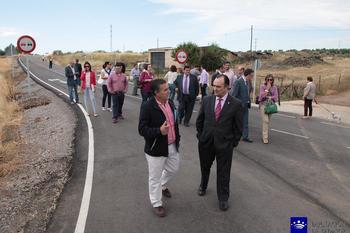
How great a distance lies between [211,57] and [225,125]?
115ft

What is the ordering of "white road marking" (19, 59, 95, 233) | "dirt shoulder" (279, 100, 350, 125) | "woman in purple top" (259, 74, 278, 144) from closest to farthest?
"white road marking" (19, 59, 95, 233)
"woman in purple top" (259, 74, 278, 144)
"dirt shoulder" (279, 100, 350, 125)

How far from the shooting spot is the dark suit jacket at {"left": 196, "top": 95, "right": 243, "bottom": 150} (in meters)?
5.81

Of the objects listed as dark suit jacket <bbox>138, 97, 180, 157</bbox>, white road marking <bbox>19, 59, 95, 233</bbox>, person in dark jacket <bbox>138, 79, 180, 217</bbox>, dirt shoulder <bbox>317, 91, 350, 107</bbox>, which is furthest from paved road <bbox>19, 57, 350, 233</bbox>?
dirt shoulder <bbox>317, 91, 350, 107</bbox>

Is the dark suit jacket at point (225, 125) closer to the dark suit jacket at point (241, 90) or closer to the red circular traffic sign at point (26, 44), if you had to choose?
the dark suit jacket at point (241, 90)

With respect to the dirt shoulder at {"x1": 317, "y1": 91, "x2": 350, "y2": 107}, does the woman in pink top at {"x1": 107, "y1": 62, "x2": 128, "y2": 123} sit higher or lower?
higher

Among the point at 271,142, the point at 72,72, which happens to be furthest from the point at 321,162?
the point at 72,72

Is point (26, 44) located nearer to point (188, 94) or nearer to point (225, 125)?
point (188, 94)

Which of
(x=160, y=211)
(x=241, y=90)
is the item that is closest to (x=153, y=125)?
(x=160, y=211)

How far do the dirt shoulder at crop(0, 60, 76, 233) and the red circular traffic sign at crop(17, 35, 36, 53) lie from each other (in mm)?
3803

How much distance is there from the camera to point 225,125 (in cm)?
582

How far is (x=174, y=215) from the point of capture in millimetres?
5688

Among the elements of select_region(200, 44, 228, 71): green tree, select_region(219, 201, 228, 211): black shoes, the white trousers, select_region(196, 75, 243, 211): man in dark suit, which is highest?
select_region(200, 44, 228, 71): green tree

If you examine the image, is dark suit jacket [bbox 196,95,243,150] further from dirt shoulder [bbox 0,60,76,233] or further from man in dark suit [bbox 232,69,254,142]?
man in dark suit [bbox 232,69,254,142]

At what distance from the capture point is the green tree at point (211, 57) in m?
39.8
